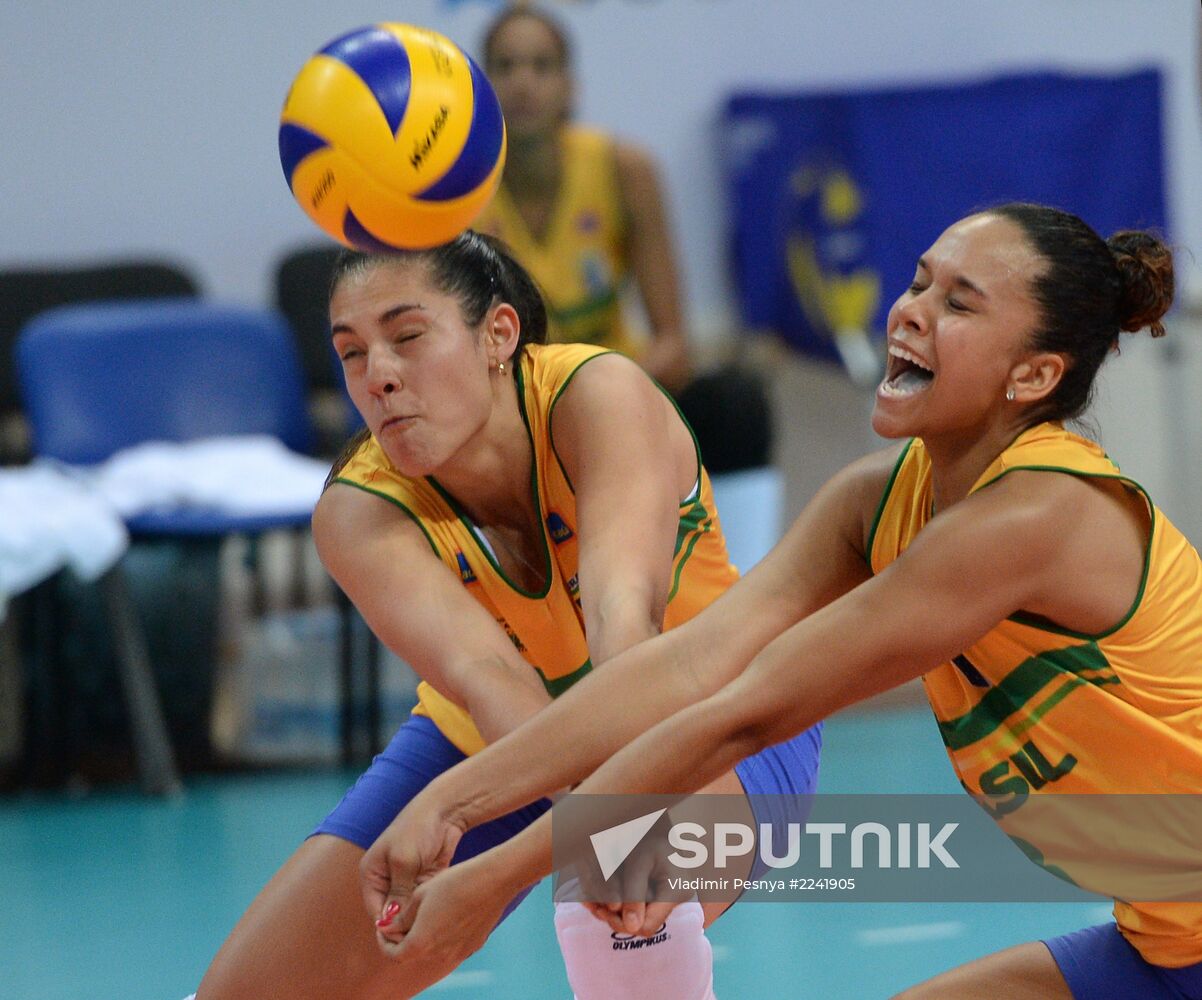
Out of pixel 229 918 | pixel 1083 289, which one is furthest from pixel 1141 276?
pixel 229 918

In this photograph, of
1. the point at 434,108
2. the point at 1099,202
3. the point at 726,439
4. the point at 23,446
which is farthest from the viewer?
the point at 1099,202

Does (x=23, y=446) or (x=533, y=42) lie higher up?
(x=533, y=42)

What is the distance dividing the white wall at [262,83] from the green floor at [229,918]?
1987mm

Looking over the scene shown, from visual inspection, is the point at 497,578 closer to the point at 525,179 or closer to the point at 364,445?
the point at 364,445

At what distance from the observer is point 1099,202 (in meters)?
5.78

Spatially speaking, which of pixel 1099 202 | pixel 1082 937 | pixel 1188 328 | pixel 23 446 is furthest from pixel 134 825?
pixel 1188 328

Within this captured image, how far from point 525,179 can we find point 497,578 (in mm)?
2178

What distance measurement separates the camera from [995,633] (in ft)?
5.57

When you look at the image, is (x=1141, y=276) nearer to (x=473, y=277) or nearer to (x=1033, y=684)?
(x=1033, y=684)

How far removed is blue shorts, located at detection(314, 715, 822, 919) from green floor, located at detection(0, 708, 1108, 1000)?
2.45 feet

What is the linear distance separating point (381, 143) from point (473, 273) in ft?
0.63

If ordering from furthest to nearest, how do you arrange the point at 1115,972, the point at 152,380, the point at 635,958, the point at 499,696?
the point at 152,380 → the point at 635,958 → the point at 499,696 → the point at 1115,972

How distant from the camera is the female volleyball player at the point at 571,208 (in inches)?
159

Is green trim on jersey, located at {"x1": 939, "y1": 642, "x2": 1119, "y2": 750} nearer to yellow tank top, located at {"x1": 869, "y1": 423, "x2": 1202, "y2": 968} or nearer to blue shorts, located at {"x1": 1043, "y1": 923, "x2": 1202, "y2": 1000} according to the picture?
yellow tank top, located at {"x1": 869, "y1": 423, "x2": 1202, "y2": 968}
